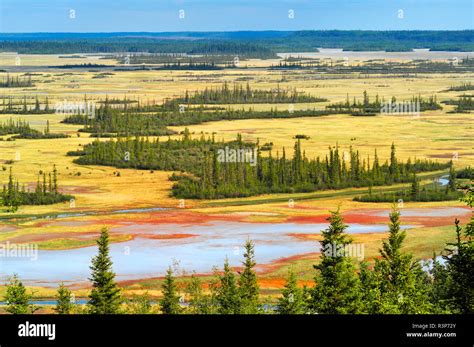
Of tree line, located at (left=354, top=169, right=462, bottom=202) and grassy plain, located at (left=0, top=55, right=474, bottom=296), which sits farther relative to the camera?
tree line, located at (left=354, top=169, right=462, bottom=202)

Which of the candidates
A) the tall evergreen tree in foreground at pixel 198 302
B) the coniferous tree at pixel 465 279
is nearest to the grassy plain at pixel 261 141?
the tall evergreen tree in foreground at pixel 198 302

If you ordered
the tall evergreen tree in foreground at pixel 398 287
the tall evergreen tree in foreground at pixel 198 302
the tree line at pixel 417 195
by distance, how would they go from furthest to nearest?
the tree line at pixel 417 195 → the tall evergreen tree in foreground at pixel 198 302 → the tall evergreen tree in foreground at pixel 398 287

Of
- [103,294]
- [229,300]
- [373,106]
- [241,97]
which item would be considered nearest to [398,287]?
[229,300]

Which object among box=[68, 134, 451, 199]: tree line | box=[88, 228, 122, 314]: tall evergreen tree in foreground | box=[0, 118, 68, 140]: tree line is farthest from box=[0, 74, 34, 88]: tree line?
box=[88, 228, 122, 314]: tall evergreen tree in foreground

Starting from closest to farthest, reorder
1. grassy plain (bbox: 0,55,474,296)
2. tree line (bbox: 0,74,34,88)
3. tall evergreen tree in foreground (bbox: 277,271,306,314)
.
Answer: tall evergreen tree in foreground (bbox: 277,271,306,314), grassy plain (bbox: 0,55,474,296), tree line (bbox: 0,74,34,88)

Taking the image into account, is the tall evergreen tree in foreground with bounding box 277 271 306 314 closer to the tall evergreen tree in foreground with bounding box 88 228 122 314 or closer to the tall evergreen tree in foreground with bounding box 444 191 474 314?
the tall evergreen tree in foreground with bounding box 88 228 122 314

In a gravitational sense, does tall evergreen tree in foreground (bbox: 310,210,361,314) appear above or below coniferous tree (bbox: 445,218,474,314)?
below

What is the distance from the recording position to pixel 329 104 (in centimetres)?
13875

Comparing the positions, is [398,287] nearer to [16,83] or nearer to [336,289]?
[336,289]

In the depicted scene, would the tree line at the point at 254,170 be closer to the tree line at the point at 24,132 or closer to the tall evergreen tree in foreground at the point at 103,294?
the tree line at the point at 24,132

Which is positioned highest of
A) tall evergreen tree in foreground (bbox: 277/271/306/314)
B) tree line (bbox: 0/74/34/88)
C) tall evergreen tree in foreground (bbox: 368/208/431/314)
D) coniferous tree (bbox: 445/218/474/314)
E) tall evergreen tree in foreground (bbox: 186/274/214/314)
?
tree line (bbox: 0/74/34/88)
